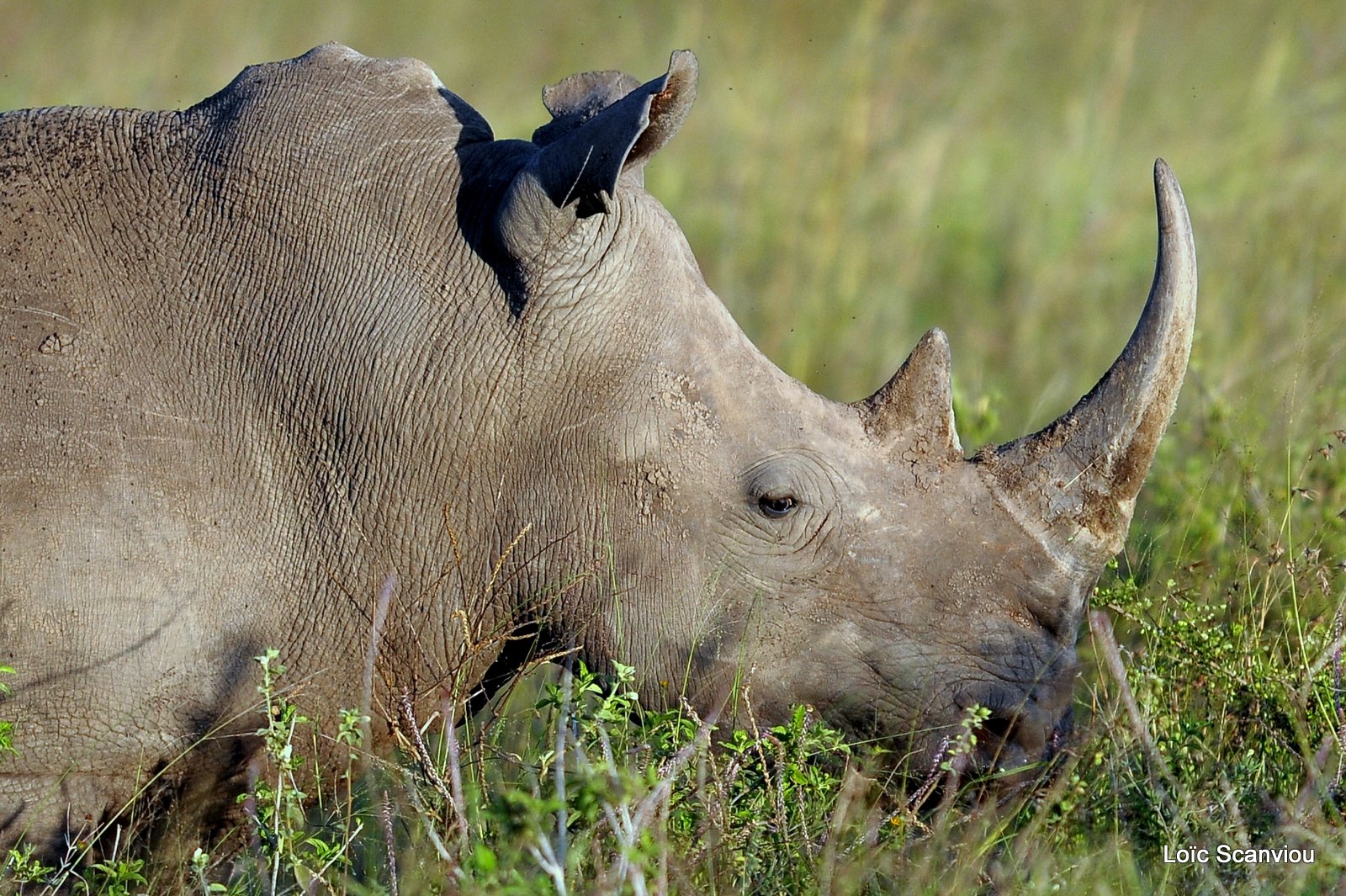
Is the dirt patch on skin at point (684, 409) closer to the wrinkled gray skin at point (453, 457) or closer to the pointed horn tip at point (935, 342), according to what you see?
the wrinkled gray skin at point (453, 457)

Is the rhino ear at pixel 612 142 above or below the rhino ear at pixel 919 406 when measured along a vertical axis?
above

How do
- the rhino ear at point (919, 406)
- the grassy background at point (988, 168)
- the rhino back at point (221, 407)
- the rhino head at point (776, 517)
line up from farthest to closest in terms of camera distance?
1. the grassy background at point (988, 168)
2. the rhino ear at point (919, 406)
3. the rhino head at point (776, 517)
4. the rhino back at point (221, 407)

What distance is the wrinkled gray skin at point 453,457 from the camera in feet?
12.3

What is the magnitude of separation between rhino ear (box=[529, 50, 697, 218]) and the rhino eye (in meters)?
0.78

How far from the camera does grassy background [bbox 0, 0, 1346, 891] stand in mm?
5992

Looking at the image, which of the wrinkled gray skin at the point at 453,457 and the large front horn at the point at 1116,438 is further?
the large front horn at the point at 1116,438

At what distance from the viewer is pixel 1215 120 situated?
33.7 ft

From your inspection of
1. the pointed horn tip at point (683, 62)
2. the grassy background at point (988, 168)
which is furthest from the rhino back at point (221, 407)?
the grassy background at point (988, 168)

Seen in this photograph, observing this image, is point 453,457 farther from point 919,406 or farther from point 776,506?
point 919,406

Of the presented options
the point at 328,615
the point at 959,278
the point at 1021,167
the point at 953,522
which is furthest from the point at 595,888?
the point at 1021,167

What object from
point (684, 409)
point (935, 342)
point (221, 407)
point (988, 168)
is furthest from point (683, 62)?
point (988, 168)

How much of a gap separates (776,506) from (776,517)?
0.03m

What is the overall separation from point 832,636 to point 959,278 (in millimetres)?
5965

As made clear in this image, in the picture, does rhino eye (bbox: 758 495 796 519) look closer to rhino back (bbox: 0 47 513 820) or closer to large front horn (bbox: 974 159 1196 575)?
large front horn (bbox: 974 159 1196 575)
